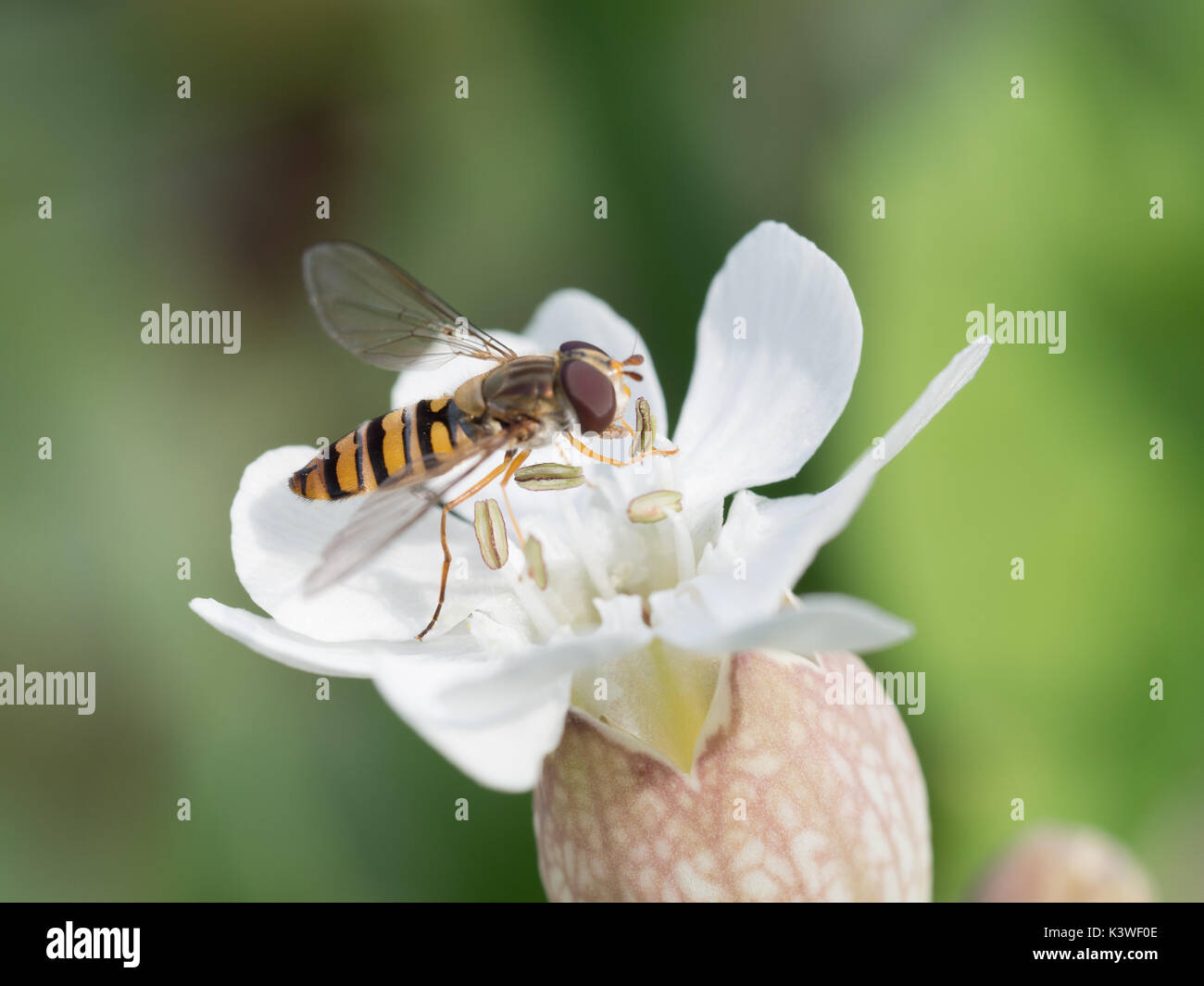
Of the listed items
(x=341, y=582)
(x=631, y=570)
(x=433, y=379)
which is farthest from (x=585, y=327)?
(x=341, y=582)

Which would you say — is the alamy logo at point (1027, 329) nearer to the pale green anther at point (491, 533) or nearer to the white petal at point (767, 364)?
the white petal at point (767, 364)

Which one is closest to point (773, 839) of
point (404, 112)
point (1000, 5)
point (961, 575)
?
point (961, 575)

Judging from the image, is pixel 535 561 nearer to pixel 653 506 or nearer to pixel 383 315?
pixel 653 506

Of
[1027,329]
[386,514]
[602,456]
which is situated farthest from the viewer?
[1027,329]
